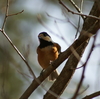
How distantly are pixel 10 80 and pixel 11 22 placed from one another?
5.80ft

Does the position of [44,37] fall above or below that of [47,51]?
above

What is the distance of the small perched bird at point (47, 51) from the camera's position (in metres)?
5.04

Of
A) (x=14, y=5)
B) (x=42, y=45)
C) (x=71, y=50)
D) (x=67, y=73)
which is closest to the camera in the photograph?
(x=71, y=50)

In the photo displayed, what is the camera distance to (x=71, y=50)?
3240mm

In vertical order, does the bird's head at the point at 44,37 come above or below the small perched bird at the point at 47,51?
above

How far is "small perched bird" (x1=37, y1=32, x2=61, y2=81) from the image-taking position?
16.5 feet

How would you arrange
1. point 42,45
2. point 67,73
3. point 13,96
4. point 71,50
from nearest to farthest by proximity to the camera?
point 71,50, point 67,73, point 42,45, point 13,96

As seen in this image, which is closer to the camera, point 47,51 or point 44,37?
point 47,51

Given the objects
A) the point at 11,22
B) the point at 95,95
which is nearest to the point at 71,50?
the point at 95,95

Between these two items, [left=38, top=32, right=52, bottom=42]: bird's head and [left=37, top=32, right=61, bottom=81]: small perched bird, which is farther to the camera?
[left=38, top=32, right=52, bottom=42]: bird's head

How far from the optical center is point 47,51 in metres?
5.21

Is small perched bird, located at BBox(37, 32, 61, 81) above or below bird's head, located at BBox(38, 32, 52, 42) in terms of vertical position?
below

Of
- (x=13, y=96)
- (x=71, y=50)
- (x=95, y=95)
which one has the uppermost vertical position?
(x=71, y=50)

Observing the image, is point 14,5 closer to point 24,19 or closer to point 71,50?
point 24,19
